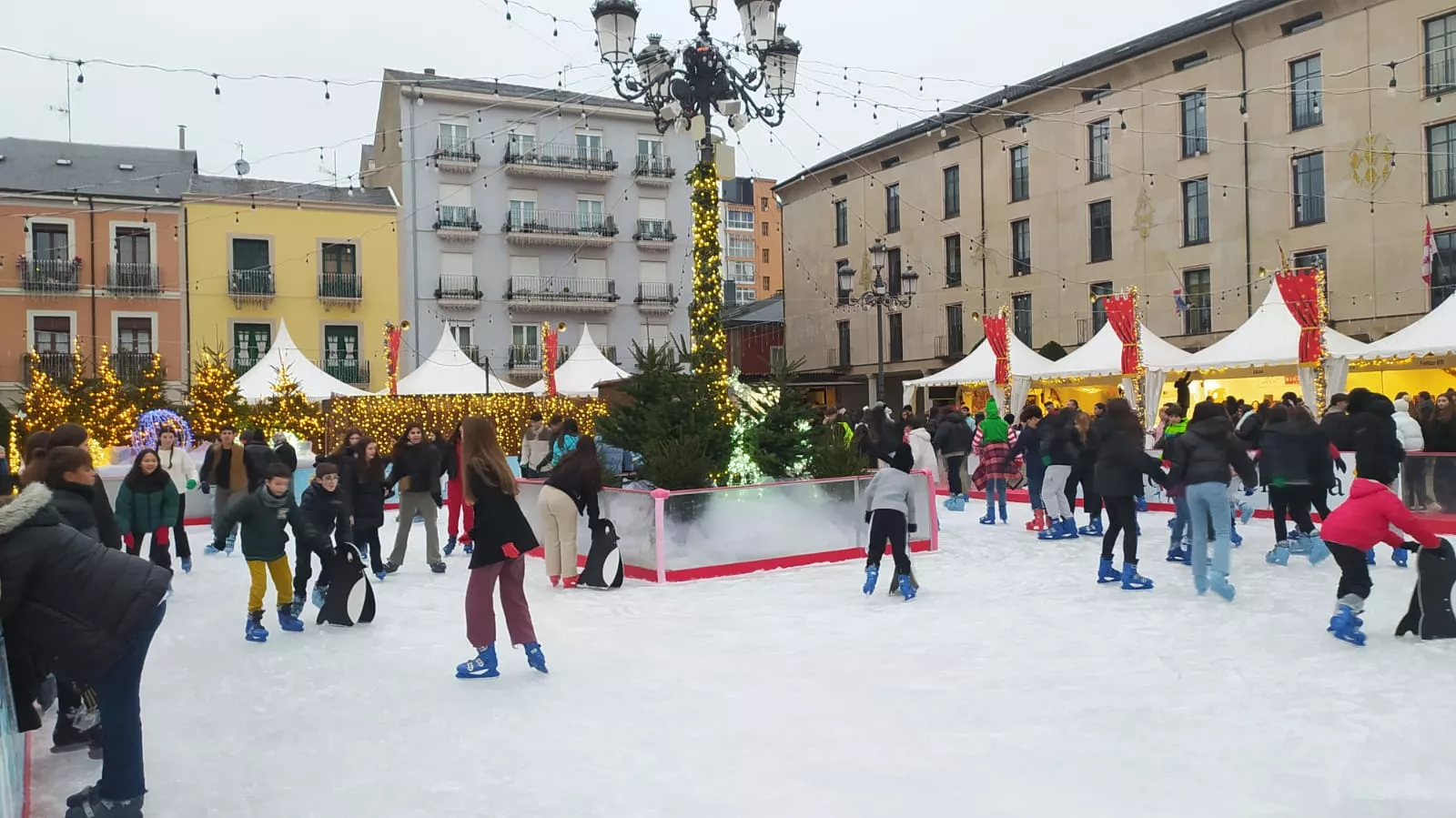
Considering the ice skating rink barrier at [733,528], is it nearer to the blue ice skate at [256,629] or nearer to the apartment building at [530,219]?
the blue ice skate at [256,629]

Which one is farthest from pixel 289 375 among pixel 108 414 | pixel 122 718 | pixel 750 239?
pixel 750 239

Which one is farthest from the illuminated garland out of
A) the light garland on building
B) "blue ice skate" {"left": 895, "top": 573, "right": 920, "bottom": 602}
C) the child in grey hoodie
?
the light garland on building

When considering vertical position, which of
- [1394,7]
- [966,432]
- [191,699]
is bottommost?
[191,699]

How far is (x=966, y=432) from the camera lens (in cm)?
1545

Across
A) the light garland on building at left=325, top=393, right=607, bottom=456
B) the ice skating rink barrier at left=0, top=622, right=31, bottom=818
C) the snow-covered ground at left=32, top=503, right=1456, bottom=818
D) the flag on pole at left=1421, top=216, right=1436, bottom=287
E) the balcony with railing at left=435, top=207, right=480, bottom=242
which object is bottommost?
the snow-covered ground at left=32, top=503, right=1456, bottom=818

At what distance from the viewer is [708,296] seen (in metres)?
10.8

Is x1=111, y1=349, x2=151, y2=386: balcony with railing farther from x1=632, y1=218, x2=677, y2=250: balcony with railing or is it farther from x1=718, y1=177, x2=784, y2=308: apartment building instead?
x1=718, y1=177, x2=784, y2=308: apartment building

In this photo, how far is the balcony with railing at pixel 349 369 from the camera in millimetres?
32250

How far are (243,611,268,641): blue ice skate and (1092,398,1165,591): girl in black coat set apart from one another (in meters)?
6.04

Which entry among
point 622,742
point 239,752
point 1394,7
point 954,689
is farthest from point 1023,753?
point 1394,7

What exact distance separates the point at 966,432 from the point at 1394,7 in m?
15.3

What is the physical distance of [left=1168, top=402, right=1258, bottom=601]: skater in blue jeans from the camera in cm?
764

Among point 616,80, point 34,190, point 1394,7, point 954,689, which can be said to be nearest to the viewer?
point 954,689

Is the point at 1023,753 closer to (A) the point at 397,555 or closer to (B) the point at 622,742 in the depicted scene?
(B) the point at 622,742
